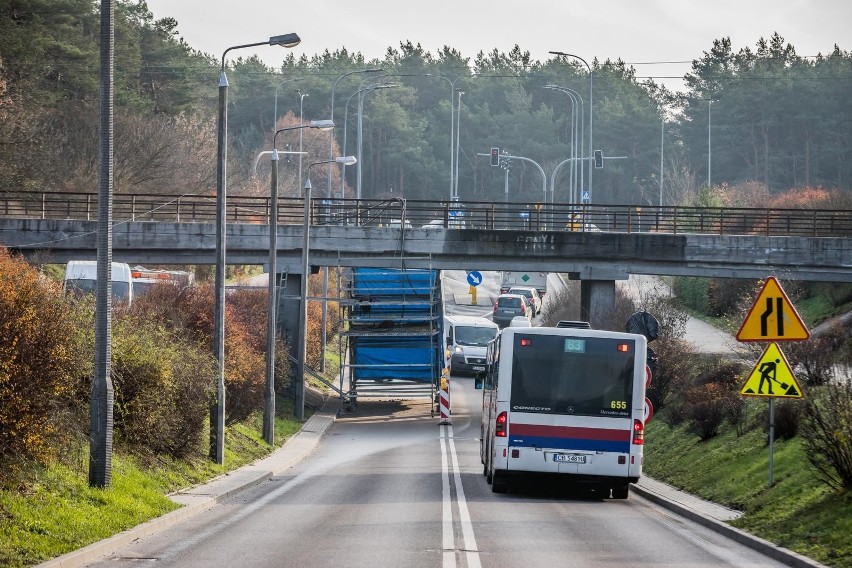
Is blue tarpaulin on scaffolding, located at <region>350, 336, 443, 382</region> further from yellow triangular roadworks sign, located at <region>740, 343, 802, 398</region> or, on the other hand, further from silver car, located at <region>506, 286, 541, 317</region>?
silver car, located at <region>506, 286, 541, 317</region>

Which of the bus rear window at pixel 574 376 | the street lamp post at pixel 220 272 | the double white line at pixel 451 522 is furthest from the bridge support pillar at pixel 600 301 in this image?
the bus rear window at pixel 574 376

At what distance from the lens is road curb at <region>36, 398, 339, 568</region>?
43.3 feet

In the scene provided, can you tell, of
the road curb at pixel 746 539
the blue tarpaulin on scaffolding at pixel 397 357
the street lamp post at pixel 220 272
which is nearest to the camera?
the road curb at pixel 746 539

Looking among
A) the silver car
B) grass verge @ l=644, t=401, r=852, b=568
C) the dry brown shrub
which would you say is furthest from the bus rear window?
the silver car

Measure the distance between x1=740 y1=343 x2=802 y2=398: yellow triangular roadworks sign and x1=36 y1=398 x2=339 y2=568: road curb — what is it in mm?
8119

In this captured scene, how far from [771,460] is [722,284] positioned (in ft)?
154

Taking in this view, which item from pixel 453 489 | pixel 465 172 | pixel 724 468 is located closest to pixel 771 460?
pixel 724 468

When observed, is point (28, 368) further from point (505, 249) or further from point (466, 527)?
point (505, 249)

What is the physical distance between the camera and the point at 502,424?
69.6 feet

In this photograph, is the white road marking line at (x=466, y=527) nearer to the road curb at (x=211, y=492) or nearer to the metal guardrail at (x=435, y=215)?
the road curb at (x=211, y=492)

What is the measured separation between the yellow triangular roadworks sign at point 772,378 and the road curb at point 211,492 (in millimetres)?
8119

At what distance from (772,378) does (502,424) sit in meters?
4.82

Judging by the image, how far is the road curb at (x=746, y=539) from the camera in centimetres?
1390

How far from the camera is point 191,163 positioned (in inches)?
2881
